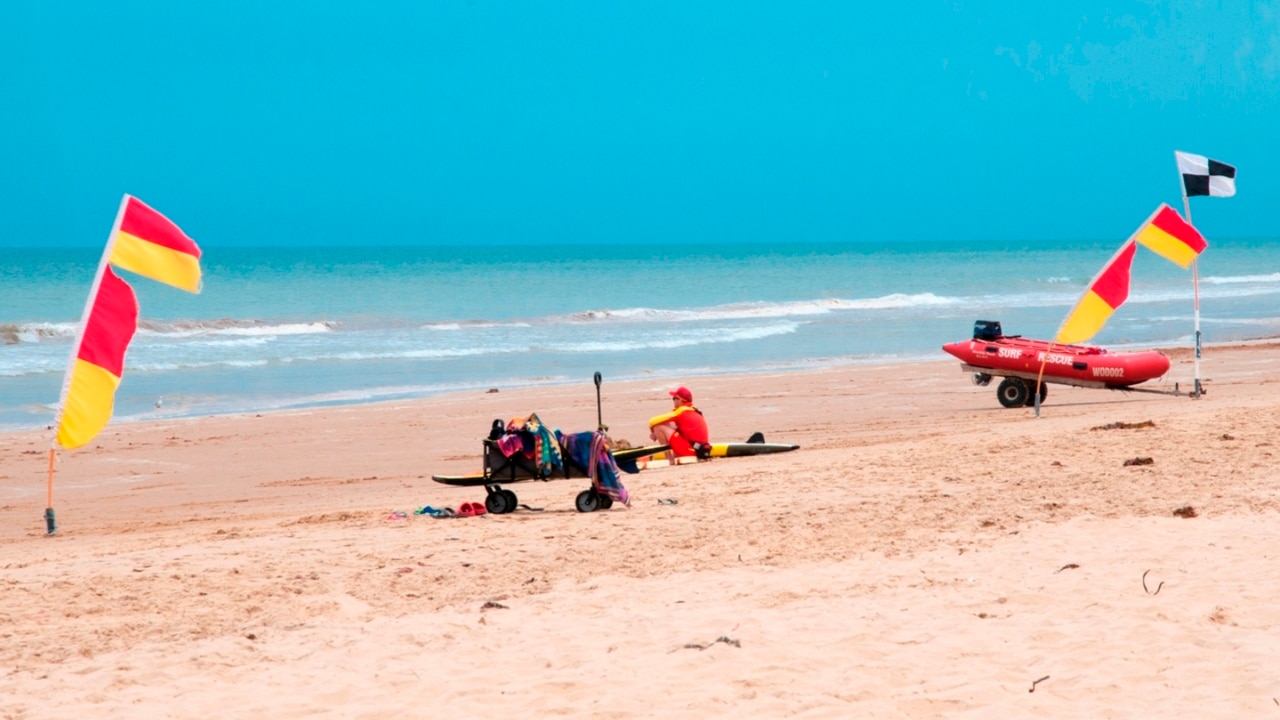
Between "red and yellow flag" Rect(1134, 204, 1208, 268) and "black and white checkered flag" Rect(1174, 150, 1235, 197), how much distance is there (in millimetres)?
610

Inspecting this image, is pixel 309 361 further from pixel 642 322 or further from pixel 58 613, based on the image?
pixel 58 613

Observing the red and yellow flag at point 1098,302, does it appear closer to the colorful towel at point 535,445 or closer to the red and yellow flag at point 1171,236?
the red and yellow flag at point 1171,236

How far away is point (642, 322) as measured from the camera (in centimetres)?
4031

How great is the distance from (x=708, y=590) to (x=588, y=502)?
2454 mm

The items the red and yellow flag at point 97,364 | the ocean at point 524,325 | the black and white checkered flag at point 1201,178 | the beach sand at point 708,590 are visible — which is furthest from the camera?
the ocean at point 524,325

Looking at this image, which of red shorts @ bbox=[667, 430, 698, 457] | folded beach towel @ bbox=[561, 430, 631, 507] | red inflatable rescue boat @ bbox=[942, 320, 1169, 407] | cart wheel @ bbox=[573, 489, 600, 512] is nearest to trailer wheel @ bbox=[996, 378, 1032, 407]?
red inflatable rescue boat @ bbox=[942, 320, 1169, 407]

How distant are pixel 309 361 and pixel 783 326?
50.0 ft

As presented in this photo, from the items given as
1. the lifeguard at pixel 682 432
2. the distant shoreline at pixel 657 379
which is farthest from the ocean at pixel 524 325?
the lifeguard at pixel 682 432

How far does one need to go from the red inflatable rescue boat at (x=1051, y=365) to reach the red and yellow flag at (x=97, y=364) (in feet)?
32.7

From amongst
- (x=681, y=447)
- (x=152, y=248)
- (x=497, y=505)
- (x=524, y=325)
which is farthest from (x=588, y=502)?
(x=524, y=325)

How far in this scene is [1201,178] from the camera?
1474 cm

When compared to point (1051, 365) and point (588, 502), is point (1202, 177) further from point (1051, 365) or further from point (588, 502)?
point (588, 502)

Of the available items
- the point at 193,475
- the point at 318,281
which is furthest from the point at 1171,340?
the point at 318,281

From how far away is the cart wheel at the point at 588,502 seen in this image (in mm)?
8836
